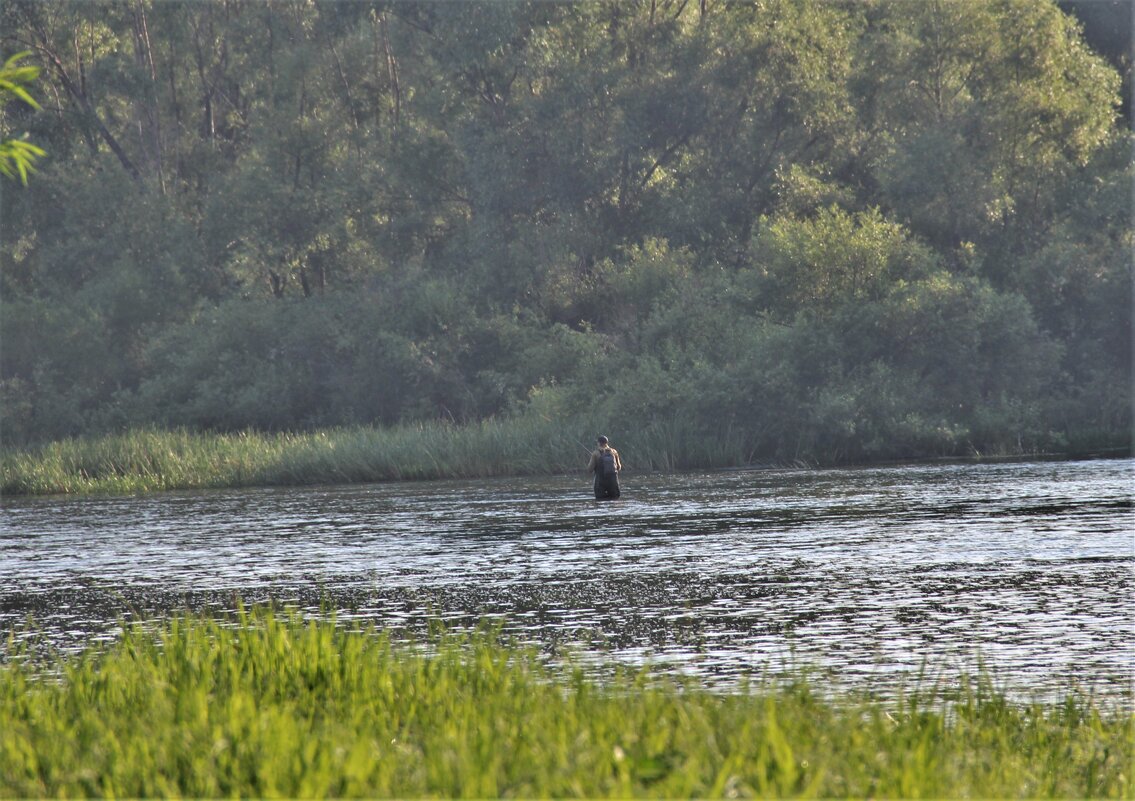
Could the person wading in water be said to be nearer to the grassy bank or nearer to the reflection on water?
the reflection on water

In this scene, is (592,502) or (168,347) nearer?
(592,502)

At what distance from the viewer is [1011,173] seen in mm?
58750

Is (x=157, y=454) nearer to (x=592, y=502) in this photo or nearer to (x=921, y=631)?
(x=592, y=502)

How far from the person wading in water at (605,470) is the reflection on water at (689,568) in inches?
21.7

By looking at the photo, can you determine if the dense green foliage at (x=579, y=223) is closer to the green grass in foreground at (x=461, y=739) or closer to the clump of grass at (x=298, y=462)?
the clump of grass at (x=298, y=462)

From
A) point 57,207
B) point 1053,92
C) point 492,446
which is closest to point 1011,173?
point 1053,92

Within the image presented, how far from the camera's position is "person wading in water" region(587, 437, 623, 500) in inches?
1299

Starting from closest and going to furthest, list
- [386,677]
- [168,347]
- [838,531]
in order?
[386,677], [838,531], [168,347]

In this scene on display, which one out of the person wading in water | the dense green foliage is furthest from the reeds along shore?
the person wading in water

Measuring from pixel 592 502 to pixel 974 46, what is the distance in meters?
32.3

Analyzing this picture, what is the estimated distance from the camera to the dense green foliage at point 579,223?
52.1 meters

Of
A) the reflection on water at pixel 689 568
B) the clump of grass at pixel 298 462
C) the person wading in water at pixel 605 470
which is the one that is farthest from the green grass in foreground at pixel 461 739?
the clump of grass at pixel 298 462

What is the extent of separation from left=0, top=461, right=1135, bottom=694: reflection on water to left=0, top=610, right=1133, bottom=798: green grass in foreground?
3.56 meters

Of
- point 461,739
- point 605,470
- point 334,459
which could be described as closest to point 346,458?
point 334,459
